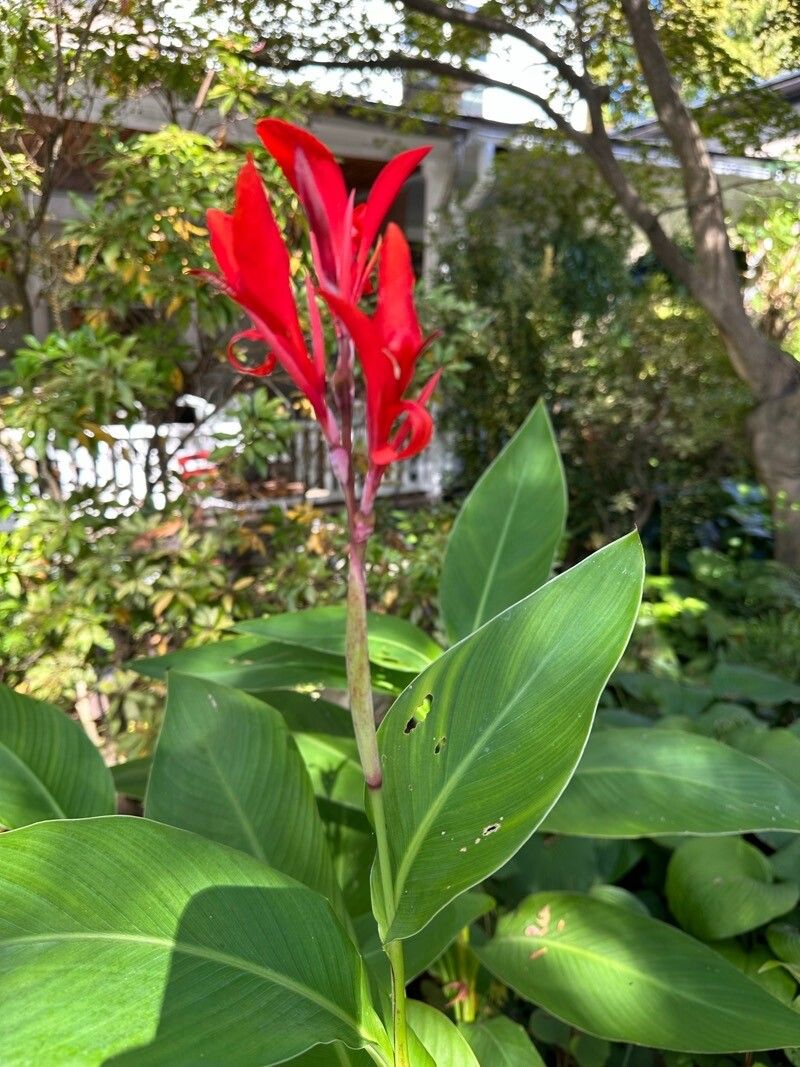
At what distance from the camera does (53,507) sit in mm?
1817

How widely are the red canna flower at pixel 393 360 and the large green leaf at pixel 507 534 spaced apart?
652 millimetres

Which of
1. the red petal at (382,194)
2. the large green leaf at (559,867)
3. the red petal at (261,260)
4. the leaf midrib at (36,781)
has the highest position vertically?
the red petal at (382,194)

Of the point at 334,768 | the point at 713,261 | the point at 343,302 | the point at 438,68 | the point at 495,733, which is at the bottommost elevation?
the point at 334,768

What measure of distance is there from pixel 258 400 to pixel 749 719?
131 cm

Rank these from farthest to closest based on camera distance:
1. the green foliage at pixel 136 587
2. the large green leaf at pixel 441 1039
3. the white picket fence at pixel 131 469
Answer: the white picket fence at pixel 131 469 < the green foliage at pixel 136 587 < the large green leaf at pixel 441 1039

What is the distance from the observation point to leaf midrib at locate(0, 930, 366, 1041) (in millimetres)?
580

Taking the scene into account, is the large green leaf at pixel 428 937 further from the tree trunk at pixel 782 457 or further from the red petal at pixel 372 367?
the tree trunk at pixel 782 457

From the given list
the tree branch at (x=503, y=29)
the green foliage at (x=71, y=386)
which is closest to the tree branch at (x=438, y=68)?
the tree branch at (x=503, y=29)

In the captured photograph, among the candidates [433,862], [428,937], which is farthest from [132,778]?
[433,862]

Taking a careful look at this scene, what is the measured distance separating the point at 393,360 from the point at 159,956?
19.3 inches

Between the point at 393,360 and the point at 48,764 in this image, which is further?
the point at 48,764

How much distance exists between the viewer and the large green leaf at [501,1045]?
980 mm

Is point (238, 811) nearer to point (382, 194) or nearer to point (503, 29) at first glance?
point (382, 194)

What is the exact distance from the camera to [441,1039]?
886 millimetres
